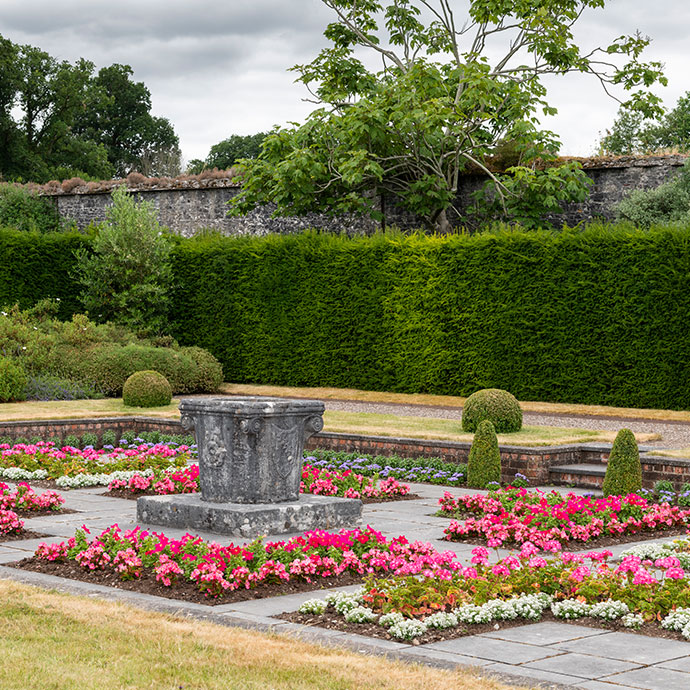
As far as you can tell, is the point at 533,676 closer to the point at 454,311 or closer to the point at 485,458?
the point at 485,458

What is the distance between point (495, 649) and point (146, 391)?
13.1m

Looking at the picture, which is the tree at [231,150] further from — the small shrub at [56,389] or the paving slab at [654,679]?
the paving slab at [654,679]

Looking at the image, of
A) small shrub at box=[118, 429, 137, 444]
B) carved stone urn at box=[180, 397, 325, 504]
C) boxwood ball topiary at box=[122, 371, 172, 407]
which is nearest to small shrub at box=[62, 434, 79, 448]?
small shrub at box=[118, 429, 137, 444]

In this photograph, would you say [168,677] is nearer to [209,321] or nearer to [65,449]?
[65,449]

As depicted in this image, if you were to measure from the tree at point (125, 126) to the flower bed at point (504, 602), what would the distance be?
5733 centimetres

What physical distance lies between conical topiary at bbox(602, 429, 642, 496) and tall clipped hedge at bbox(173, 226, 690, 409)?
23.5 ft

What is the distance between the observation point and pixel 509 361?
62.8 ft

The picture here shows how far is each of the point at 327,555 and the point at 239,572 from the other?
854 millimetres

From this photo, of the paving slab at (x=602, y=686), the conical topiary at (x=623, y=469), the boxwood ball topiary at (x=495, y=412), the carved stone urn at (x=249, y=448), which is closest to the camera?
the paving slab at (x=602, y=686)

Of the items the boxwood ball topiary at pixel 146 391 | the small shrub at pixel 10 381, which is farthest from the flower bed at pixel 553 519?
the small shrub at pixel 10 381

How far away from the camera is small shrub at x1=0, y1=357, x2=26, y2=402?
18703 mm

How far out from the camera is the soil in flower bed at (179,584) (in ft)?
21.8

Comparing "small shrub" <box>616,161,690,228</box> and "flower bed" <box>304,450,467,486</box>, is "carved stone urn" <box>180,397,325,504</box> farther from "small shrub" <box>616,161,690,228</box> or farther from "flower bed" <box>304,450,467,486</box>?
"small shrub" <box>616,161,690,228</box>

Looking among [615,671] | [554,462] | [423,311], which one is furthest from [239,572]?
[423,311]
